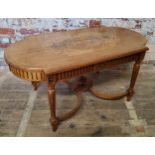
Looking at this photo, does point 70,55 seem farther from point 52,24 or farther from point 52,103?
point 52,24

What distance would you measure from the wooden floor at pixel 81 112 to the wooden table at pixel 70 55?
11 centimetres

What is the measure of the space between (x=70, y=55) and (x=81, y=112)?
705 millimetres

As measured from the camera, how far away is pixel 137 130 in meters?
2.08

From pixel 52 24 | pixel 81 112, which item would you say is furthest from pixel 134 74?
pixel 52 24

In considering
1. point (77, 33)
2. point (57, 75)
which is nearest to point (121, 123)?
point (57, 75)

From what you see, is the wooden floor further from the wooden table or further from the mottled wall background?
the mottled wall background

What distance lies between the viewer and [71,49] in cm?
199

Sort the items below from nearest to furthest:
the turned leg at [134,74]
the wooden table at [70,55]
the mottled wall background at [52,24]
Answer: the wooden table at [70,55] → the turned leg at [134,74] → the mottled wall background at [52,24]

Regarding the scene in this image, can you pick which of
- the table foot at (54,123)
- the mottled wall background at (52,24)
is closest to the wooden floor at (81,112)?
the table foot at (54,123)

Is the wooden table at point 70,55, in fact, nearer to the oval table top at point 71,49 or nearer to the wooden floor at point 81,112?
the oval table top at point 71,49

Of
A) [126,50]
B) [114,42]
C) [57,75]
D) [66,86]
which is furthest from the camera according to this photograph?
[66,86]

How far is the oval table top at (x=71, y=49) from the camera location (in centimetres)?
176

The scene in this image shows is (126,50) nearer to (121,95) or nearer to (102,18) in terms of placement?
(121,95)
